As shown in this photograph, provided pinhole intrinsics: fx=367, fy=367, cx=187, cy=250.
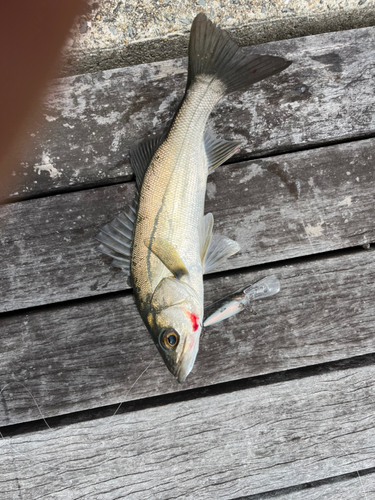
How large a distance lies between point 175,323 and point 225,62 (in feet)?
3.70

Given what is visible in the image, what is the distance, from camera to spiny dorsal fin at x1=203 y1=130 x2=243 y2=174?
1604 mm

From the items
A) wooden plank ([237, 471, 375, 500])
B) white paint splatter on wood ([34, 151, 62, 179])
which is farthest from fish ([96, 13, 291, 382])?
wooden plank ([237, 471, 375, 500])

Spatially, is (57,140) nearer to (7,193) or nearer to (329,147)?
(7,193)

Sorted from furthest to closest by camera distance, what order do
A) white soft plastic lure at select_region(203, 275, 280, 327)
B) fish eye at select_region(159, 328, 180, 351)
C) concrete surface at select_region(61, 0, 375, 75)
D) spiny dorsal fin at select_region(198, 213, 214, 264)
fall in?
concrete surface at select_region(61, 0, 375, 75), white soft plastic lure at select_region(203, 275, 280, 327), spiny dorsal fin at select_region(198, 213, 214, 264), fish eye at select_region(159, 328, 180, 351)

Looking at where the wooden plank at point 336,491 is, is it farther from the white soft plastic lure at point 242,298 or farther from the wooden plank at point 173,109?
the wooden plank at point 173,109

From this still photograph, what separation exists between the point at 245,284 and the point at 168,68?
3.73ft

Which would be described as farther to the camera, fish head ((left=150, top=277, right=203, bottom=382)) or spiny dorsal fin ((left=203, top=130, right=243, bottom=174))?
spiny dorsal fin ((left=203, top=130, right=243, bottom=174))

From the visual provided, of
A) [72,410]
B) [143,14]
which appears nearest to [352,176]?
[143,14]

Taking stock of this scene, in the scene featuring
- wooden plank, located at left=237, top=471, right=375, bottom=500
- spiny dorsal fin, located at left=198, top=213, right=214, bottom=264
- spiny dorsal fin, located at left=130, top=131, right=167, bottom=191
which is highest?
spiny dorsal fin, located at left=130, top=131, right=167, bottom=191

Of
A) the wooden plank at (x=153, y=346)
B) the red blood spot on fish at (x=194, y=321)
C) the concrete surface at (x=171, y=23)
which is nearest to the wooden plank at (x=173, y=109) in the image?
the concrete surface at (x=171, y=23)

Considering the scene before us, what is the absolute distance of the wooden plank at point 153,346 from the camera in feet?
5.97

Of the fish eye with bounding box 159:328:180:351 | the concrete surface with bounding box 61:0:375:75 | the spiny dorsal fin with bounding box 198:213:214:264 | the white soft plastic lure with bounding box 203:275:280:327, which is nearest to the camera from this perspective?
the fish eye with bounding box 159:328:180:351

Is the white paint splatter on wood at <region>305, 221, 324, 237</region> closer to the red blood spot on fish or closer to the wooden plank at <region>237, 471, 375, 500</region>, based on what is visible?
the red blood spot on fish

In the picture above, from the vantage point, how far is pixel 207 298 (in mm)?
1813
